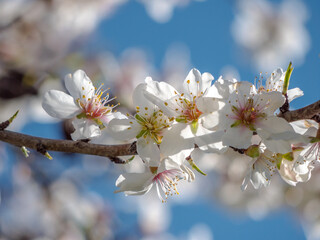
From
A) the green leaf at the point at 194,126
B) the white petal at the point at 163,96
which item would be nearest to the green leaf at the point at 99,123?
the white petal at the point at 163,96

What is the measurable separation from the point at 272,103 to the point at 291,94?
0.16m

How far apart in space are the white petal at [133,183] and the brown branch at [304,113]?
475 millimetres

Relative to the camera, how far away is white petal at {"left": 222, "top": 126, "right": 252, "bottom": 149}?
108 cm

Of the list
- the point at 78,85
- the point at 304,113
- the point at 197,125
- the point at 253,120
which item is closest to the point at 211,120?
the point at 197,125

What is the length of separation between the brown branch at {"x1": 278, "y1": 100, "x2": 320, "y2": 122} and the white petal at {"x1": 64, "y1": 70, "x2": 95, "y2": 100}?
2.13 feet

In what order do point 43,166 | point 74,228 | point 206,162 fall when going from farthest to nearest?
point 206,162 < point 74,228 < point 43,166

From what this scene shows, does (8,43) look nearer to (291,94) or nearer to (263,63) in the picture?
(291,94)

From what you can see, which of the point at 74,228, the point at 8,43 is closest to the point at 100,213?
the point at 74,228

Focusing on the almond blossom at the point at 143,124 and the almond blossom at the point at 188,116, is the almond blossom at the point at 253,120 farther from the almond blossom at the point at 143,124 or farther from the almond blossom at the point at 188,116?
the almond blossom at the point at 143,124

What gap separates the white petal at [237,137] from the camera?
3.54ft

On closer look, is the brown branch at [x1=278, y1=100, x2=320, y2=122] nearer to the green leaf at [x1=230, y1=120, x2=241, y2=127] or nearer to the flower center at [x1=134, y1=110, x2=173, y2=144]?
the green leaf at [x1=230, y1=120, x2=241, y2=127]

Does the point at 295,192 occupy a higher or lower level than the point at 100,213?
higher

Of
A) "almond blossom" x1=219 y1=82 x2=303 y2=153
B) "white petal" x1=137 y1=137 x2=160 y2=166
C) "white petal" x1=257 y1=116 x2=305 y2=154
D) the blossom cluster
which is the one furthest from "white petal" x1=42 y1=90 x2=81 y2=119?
"white petal" x1=257 y1=116 x2=305 y2=154

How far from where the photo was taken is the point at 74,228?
3846 millimetres
